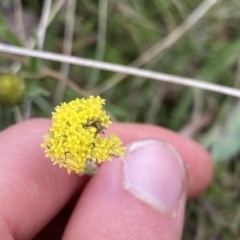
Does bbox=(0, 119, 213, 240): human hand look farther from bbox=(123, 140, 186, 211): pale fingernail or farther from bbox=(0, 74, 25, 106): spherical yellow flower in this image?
bbox=(0, 74, 25, 106): spherical yellow flower

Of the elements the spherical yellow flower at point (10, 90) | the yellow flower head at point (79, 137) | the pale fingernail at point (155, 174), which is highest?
the spherical yellow flower at point (10, 90)

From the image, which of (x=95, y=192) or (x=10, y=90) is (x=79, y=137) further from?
(x=10, y=90)

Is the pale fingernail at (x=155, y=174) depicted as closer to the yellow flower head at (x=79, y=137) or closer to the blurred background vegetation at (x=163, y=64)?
the yellow flower head at (x=79, y=137)

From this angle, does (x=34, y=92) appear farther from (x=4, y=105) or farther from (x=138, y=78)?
(x=138, y=78)

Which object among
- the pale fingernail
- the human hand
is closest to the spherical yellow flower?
the human hand

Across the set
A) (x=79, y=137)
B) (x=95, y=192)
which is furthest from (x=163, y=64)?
(x=79, y=137)

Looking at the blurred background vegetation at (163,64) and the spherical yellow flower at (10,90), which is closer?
the spherical yellow flower at (10,90)

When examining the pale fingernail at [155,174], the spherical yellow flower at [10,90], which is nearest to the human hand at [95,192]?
the pale fingernail at [155,174]
